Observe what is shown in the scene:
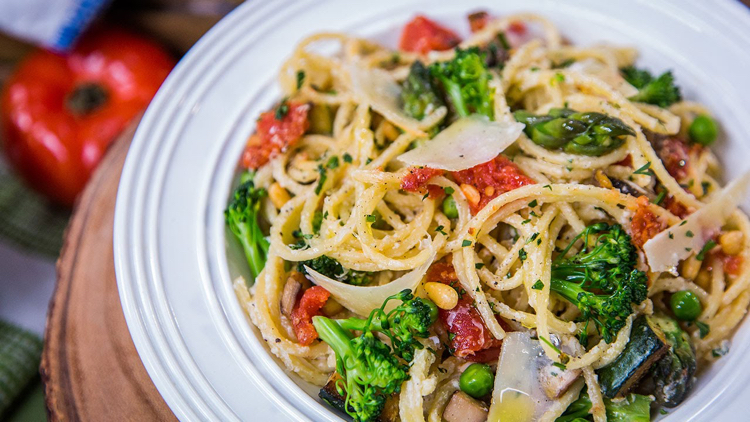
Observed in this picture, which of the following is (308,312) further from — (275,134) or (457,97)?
(457,97)

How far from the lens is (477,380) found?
342cm

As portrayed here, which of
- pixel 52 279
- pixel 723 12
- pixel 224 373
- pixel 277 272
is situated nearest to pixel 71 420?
pixel 224 373

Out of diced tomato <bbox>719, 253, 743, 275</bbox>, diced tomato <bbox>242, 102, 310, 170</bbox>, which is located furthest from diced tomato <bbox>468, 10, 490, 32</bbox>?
diced tomato <bbox>719, 253, 743, 275</bbox>

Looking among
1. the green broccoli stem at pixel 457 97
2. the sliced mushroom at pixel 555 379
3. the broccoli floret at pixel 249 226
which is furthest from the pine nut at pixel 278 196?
the sliced mushroom at pixel 555 379

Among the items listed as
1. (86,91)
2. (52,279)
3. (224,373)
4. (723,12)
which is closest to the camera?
(224,373)

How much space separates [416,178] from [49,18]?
5.31 m

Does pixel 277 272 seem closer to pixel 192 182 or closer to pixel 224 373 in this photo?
pixel 224 373

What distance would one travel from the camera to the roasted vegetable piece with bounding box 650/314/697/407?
137 inches

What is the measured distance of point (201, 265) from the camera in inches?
160

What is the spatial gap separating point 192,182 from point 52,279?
3343 millimetres

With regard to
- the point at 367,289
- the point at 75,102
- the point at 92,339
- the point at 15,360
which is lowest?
the point at 15,360

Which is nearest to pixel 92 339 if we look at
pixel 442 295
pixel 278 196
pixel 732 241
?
pixel 278 196

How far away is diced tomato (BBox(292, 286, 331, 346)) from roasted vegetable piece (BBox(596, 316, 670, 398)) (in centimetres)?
179

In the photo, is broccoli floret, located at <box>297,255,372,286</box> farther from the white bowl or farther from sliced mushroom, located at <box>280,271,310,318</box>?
the white bowl
